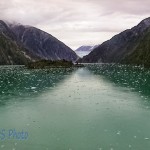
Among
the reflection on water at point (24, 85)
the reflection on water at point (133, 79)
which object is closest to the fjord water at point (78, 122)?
the reflection on water at point (24, 85)

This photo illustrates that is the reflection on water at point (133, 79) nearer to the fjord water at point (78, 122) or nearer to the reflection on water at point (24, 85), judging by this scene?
the fjord water at point (78, 122)

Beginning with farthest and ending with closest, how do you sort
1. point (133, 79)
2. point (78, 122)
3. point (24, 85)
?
point (133, 79)
point (24, 85)
point (78, 122)

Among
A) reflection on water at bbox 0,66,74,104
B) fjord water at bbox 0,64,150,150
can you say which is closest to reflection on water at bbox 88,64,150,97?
fjord water at bbox 0,64,150,150

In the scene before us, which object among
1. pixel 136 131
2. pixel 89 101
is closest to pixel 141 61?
pixel 89 101

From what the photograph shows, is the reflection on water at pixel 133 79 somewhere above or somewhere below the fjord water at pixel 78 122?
above

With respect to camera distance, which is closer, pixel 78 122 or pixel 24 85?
pixel 78 122

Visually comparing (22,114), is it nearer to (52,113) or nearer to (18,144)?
(52,113)

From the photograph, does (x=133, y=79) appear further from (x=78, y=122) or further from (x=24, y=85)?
(x=78, y=122)

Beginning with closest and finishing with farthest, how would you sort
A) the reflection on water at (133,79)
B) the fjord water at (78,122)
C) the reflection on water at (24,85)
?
the fjord water at (78,122) < the reflection on water at (24,85) < the reflection on water at (133,79)

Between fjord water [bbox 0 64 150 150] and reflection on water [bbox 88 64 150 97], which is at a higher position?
reflection on water [bbox 88 64 150 97]

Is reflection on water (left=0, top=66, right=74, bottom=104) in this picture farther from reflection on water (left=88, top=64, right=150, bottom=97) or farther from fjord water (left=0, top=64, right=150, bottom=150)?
reflection on water (left=88, top=64, right=150, bottom=97)

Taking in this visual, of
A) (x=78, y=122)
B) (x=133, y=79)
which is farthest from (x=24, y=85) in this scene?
(x=78, y=122)
